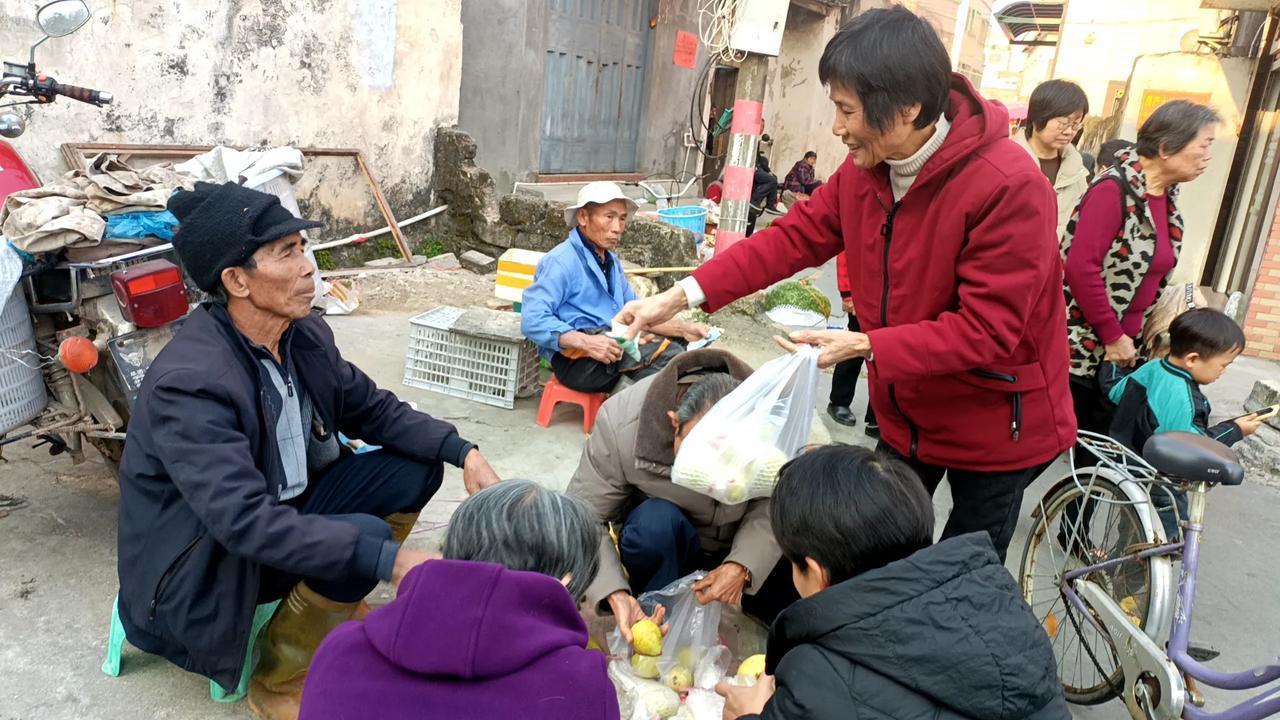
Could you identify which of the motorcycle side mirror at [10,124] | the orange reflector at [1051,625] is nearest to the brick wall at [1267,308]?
the orange reflector at [1051,625]

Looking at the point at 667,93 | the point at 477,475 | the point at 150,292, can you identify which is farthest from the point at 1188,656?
the point at 667,93

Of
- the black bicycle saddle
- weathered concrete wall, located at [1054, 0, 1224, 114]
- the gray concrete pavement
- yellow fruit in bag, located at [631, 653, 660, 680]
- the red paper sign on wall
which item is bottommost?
the gray concrete pavement

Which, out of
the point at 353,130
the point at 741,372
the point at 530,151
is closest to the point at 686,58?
the point at 530,151

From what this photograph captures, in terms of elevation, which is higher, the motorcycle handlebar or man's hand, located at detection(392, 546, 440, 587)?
the motorcycle handlebar

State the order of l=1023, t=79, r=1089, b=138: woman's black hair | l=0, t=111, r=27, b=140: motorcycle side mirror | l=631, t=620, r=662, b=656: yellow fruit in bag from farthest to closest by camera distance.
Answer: l=1023, t=79, r=1089, b=138: woman's black hair
l=0, t=111, r=27, b=140: motorcycle side mirror
l=631, t=620, r=662, b=656: yellow fruit in bag

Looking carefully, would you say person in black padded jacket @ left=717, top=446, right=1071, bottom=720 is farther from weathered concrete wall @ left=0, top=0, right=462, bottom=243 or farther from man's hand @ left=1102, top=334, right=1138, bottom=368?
weathered concrete wall @ left=0, top=0, right=462, bottom=243

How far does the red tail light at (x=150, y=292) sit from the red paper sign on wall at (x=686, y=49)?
8.76m

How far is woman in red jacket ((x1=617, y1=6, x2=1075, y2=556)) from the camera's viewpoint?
193 centimetres

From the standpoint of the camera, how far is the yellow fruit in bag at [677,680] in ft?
7.95

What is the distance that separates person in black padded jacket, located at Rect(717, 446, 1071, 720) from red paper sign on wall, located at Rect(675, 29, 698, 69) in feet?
31.8

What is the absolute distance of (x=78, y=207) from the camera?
8.41ft

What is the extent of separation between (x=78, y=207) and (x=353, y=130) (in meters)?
4.50

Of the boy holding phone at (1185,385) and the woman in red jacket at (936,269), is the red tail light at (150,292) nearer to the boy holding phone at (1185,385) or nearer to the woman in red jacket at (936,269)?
the woman in red jacket at (936,269)

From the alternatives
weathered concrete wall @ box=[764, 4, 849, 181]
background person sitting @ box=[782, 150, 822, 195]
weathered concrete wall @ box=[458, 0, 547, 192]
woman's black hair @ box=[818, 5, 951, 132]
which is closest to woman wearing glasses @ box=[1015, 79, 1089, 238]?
woman's black hair @ box=[818, 5, 951, 132]
